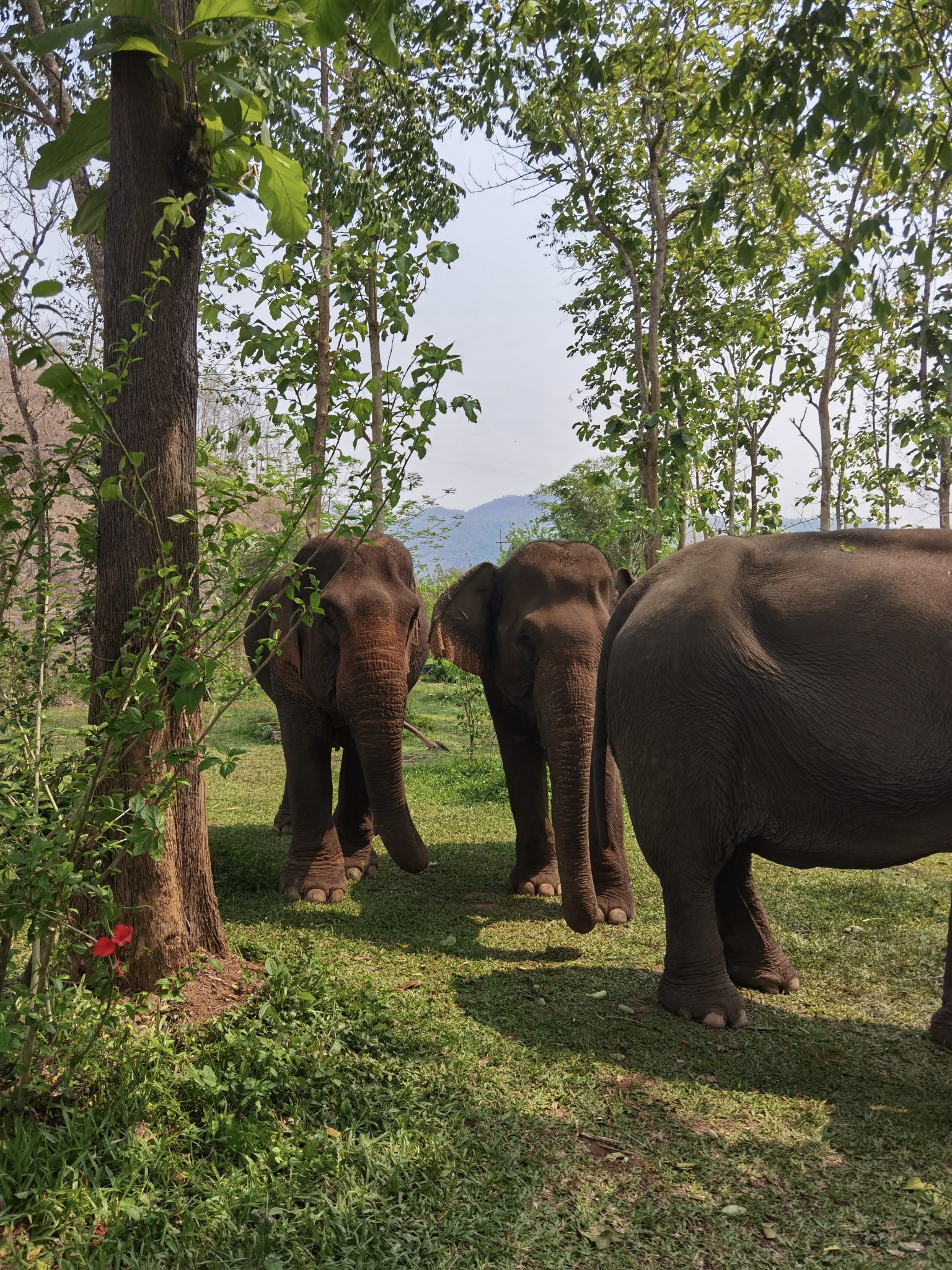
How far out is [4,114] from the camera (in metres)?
12.0

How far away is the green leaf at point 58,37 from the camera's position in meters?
A: 2.50

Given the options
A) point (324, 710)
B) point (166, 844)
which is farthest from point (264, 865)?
point (166, 844)

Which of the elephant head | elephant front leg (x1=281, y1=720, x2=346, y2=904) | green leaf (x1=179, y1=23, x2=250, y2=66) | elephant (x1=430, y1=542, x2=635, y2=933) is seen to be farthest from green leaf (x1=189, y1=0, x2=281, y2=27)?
elephant front leg (x1=281, y1=720, x2=346, y2=904)

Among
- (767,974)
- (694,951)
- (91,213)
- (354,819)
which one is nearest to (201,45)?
(91,213)

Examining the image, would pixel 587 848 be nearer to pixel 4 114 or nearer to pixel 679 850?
pixel 679 850

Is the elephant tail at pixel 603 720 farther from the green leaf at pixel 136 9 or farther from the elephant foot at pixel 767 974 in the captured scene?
the green leaf at pixel 136 9

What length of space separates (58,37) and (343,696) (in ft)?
13.6

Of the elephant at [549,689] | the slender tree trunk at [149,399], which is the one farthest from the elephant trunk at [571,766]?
the slender tree trunk at [149,399]

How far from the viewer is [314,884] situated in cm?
625

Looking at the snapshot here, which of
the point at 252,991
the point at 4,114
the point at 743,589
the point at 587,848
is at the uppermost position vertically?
the point at 4,114

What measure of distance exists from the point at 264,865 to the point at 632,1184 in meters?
4.18

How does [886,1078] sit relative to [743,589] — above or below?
below

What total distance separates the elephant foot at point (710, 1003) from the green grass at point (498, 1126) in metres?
0.08

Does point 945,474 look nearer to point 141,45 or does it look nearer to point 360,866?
point 360,866
